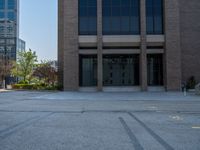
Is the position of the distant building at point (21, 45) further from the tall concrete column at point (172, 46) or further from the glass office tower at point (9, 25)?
the tall concrete column at point (172, 46)

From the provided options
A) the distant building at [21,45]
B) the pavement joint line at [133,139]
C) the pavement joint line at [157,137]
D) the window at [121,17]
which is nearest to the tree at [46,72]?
the window at [121,17]

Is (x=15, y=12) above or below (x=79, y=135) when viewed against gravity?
above

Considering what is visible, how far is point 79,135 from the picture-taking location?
29.9 ft

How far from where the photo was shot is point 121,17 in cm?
4091

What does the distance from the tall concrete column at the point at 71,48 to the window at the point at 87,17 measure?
108 cm

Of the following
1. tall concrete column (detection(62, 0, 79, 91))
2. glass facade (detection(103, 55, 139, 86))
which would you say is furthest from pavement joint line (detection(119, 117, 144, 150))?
glass facade (detection(103, 55, 139, 86))

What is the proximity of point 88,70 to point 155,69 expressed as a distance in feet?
32.0

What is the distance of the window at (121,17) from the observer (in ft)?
133

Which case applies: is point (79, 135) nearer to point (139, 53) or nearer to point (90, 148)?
point (90, 148)

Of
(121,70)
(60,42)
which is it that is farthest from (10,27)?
(121,70)

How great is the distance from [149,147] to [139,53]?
33.6m

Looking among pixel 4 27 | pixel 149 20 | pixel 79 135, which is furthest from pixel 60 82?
pixel 4 27

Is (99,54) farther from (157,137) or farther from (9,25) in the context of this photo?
(9,25)

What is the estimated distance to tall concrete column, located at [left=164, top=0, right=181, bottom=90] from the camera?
3891 centimetres
